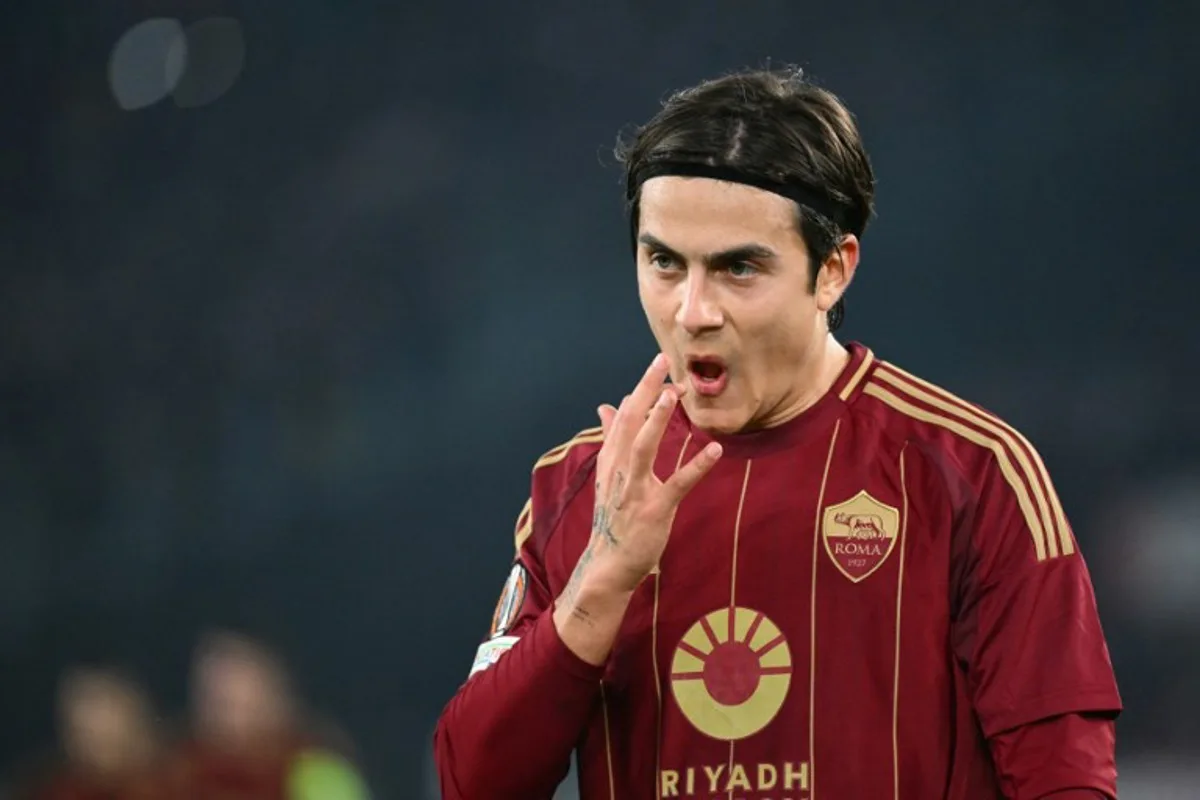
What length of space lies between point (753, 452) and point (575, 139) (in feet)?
4.79

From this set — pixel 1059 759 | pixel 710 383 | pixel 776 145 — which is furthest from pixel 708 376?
pixel 1059 759

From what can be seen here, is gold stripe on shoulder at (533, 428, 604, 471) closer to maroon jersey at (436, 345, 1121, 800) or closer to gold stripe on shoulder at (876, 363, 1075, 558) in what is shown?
maroon jersey at (436, 345, 1121, 800)

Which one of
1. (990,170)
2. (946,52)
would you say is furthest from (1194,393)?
(946,52)

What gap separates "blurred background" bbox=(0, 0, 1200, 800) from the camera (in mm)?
2689

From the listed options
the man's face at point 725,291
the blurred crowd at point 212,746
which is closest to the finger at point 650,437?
the man's face at point 725,291

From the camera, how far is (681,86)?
2861mm

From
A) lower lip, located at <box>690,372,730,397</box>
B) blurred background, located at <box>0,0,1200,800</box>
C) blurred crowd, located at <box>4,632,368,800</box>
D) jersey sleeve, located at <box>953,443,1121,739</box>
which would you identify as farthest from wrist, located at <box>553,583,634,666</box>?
blurred crowd, located at <box>4,632,368,800</box>

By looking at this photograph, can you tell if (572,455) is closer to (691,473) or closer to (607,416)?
(607,416)

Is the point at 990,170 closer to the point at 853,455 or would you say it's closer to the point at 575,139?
the point at 575,139

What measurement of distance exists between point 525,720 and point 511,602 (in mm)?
188

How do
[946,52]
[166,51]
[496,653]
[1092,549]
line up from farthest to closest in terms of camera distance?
1. [166,51]
2. [946,52]
3. [1092,549]
4. [496,653]

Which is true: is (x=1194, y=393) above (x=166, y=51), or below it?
below

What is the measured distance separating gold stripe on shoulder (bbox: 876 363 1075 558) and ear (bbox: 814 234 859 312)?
0.10 metres

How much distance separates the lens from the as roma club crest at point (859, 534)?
1.50 m
